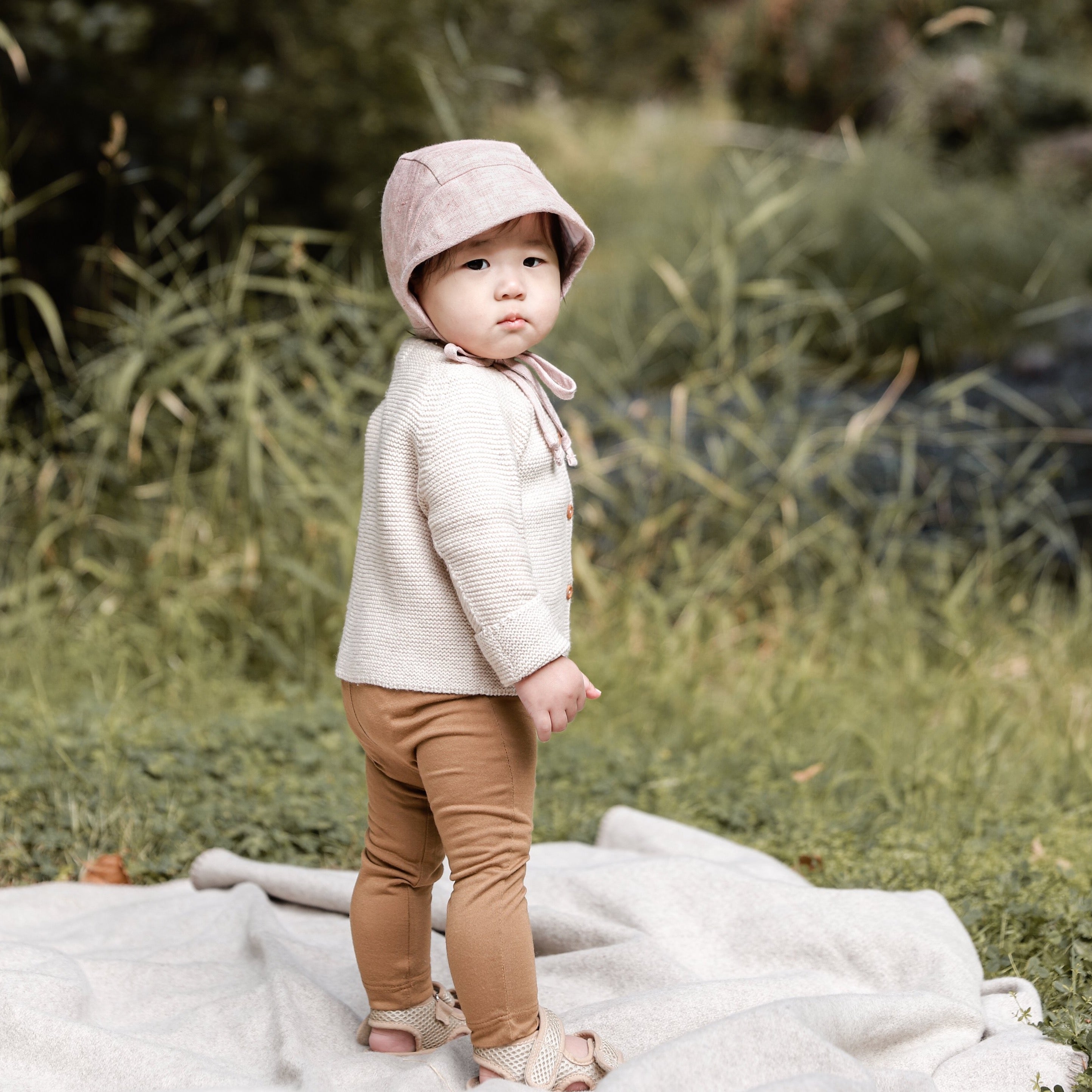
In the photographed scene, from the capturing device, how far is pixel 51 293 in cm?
593

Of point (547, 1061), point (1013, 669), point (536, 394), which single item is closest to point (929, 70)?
point (1013, 669)

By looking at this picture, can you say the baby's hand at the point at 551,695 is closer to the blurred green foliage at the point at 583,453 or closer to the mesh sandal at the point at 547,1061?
the mesh sandal at the point at 547,1061

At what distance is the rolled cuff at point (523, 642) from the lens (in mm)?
1926

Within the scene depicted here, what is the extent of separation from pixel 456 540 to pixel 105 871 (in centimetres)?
157

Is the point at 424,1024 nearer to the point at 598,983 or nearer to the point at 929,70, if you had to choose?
the point at 598,983

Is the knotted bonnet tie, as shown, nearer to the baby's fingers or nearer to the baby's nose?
the baby's nose

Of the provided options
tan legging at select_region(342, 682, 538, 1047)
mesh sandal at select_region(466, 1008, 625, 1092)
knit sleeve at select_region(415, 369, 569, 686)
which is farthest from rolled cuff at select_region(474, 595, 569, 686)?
mesh sandal at select_region(466, 1008, 625, 1092)

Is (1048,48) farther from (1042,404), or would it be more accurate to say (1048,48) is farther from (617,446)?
(617,446)

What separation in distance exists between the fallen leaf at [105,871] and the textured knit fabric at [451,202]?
159 centimetres

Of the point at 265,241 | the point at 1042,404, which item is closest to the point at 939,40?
the point at 1042,404

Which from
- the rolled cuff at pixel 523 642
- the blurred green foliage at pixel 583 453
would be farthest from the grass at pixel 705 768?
the rolled cuff at pixel 523 642

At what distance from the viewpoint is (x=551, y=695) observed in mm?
1931

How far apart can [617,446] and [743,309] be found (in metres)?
1.04

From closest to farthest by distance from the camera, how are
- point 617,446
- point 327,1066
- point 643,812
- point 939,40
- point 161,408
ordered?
point 327,1066
point 643,812
point 161,408
point 617,446
point 939,40
